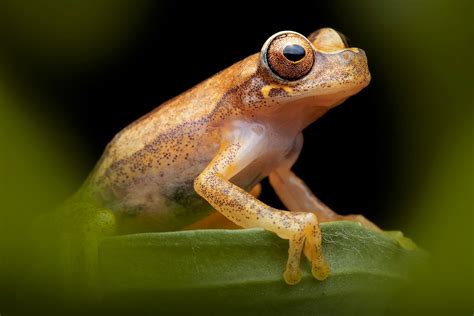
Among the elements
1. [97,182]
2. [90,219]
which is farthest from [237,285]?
[97,182]

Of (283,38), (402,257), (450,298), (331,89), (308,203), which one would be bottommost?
(308,203)

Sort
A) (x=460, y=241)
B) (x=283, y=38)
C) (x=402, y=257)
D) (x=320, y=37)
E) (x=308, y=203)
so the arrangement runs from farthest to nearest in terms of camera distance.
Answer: (x=308, y=203)
(x=320, y=37)
(x=283, y=38)
(x=402, y=257)
(x=460, y=241)

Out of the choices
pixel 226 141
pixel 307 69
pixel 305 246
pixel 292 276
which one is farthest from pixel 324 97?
pixel 292 276

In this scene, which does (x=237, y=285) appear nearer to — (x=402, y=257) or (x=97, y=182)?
(x=402, y=257)

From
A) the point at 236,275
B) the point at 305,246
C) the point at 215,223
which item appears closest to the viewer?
the point at 236,275

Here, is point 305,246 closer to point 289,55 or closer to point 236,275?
point 236,275

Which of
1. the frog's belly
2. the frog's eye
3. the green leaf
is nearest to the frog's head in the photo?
the frog's eye
